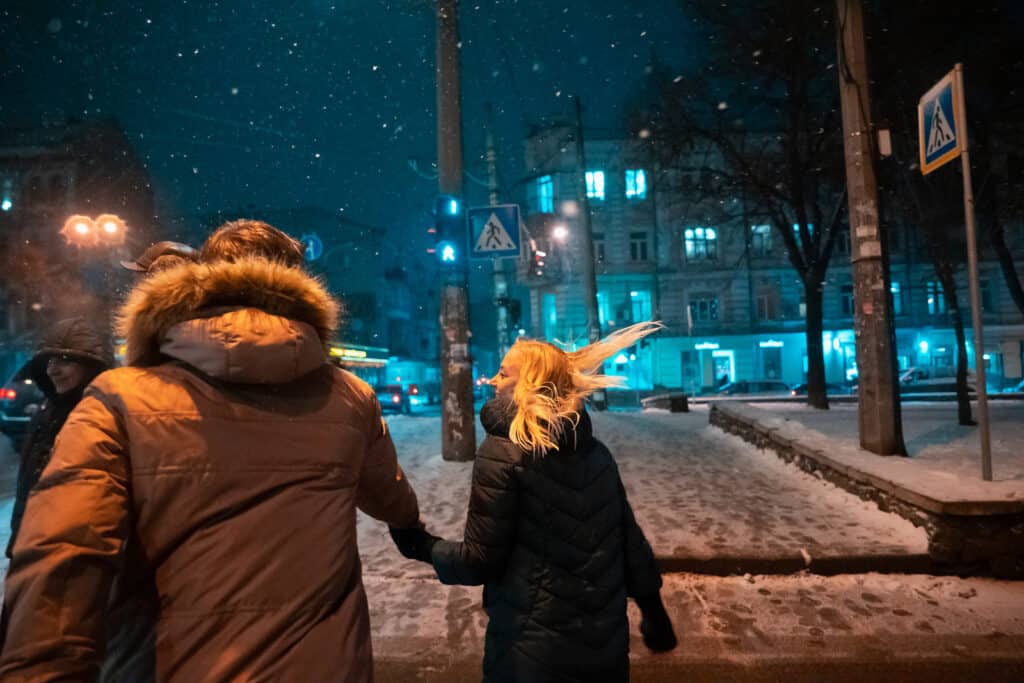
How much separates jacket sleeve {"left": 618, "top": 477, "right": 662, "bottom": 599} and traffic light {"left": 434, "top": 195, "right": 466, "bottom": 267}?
24.0 feet

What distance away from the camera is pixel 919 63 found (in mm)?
12031

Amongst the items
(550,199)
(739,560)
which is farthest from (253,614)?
(550,199)

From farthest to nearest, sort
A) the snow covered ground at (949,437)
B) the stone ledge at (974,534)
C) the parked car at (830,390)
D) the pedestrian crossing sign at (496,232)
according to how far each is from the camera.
→ the parked car at (830,390), the pedestrian crossing sign at (496,232), the snow covered ground at (949,437), the stone ledge at (974,534)

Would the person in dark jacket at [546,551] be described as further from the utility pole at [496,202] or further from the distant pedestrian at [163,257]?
the utility pole at [496,202]

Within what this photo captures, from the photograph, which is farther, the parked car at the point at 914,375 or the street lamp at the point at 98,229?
the parked car at the point at 914,375

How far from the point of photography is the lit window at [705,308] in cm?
3919

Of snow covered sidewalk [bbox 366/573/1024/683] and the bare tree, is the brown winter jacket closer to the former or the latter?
snow covered sidewalk [bbox 366/573/1024/683]

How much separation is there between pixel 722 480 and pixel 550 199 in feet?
104

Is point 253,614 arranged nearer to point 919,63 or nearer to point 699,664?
point 699,664

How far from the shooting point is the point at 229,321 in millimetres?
1476

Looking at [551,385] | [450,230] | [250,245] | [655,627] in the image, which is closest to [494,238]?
[450,230]

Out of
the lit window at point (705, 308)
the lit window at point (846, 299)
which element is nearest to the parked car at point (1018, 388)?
the lit window at point (846, 299)

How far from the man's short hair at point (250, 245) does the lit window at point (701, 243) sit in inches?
1516

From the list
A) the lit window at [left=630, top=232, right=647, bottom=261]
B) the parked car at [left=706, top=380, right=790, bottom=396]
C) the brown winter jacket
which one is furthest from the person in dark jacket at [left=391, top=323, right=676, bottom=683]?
the lit window at [left=630, top=232, right=647, bottom=261]
